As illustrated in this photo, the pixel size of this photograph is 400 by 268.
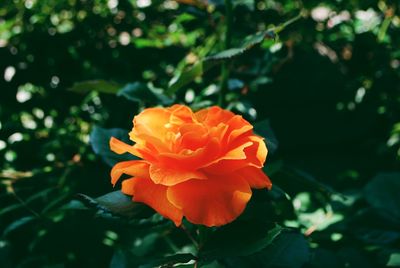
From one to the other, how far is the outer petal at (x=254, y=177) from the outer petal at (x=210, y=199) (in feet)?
0.04

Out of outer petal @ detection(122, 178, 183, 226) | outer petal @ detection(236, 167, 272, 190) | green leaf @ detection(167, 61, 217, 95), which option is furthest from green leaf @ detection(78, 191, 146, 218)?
green leaf @ detection(167, 61, 217, 95)

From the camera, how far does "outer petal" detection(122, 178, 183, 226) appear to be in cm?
49

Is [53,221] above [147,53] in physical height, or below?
below

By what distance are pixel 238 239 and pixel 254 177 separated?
79 millimetres

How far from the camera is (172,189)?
19.5 inches

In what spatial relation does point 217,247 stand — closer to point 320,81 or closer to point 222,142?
point 222,142

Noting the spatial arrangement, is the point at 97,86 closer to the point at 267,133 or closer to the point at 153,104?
the point at 153,104

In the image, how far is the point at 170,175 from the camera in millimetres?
486

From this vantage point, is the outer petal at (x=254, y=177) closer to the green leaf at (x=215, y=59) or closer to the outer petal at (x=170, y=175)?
the outer petal at (x=170, y=175)

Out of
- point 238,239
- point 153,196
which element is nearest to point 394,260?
point 238,239

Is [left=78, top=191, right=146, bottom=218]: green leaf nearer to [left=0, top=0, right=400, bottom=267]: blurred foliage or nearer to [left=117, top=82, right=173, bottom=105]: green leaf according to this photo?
[left=0, top=0, right=400, bottom=267]: blurred foliage

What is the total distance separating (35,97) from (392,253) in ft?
2.65

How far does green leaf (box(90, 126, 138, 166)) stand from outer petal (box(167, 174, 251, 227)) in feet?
0.66

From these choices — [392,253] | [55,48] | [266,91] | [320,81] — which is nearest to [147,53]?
[55,48]
